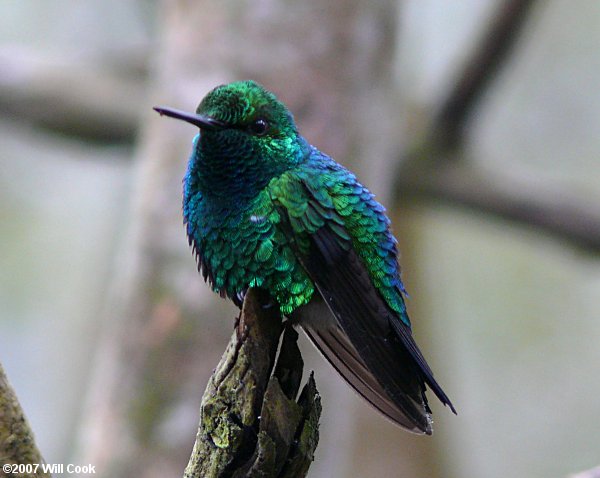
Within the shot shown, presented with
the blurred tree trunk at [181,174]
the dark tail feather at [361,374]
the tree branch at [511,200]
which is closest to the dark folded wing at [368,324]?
the dark tail feather at [361,374]

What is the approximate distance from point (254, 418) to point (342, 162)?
10.6 feet

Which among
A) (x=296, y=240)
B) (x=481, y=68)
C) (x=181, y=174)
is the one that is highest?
(x=481, y=68)

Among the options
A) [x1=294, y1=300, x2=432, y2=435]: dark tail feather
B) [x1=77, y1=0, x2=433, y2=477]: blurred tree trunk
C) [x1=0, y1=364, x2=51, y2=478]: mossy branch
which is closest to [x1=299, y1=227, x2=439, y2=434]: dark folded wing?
[x1=294, y1=300, x2=432, y2=435]: dark tail feather

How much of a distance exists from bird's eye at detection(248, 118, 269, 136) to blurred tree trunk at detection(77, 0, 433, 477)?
7.40ft

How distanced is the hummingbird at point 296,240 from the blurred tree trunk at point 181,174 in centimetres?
204

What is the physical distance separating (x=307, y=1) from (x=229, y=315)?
2163mm

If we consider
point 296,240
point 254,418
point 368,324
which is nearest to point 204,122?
point 296,240

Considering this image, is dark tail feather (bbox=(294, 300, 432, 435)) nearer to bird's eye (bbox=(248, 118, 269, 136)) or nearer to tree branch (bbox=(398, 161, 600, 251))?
bird's eye (bbox=(248, 118, 269, 136))

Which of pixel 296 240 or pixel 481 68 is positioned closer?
pixel 296 240

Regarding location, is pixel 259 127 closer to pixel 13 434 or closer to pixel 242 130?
pixel 242 130

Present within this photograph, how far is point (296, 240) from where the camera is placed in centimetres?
302

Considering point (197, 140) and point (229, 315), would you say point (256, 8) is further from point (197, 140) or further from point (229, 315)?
point (197, 140)

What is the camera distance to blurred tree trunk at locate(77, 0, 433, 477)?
16.8 ft

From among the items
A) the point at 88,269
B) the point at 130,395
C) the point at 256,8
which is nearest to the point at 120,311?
the point at 130,395
